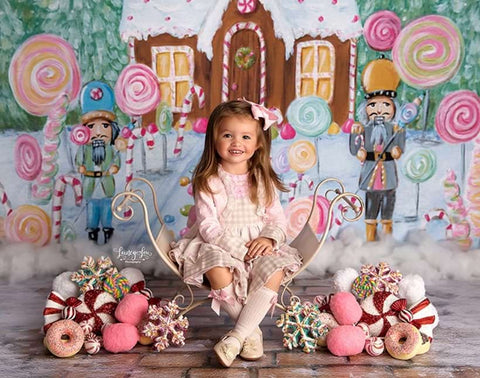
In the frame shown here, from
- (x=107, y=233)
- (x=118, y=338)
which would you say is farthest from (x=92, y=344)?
(x=107, y=233)

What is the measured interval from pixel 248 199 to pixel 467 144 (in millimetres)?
1510

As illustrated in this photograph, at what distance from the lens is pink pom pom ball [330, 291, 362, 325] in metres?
2.08

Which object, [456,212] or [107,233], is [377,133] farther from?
[107,233]

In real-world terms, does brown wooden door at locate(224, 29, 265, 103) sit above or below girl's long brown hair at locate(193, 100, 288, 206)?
above

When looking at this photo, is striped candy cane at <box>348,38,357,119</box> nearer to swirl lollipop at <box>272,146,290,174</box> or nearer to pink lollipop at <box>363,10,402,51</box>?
pink lollipop at <box>363,10,402,51</box>

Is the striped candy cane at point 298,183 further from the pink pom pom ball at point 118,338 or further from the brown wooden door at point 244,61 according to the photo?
the pink pom pom ball at point 118,338

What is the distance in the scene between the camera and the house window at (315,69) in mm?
3211

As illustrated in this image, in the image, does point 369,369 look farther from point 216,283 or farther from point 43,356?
point 43,356

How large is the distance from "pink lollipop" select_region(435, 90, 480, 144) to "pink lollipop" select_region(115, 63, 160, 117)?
56.1 inches

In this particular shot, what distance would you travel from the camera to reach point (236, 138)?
2.26 meters

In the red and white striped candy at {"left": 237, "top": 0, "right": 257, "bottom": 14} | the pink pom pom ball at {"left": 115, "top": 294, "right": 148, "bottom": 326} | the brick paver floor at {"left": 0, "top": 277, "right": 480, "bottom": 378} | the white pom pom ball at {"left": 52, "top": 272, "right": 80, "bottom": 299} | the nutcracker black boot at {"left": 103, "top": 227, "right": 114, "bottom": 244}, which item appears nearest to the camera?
the brick paver floor at {"left": 0, "top": 277, "right": 480, "bottom": 378}

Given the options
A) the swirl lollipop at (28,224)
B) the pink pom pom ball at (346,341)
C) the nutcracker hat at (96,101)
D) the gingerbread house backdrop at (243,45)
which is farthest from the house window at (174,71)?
the pink pom pom ball at (346,341)

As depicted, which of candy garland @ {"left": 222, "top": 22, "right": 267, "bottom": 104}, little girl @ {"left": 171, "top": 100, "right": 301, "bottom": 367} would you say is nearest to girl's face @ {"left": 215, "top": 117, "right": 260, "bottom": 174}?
little girl @ {"left": 171, "top": 100, "right": 301, "bottom": 367}

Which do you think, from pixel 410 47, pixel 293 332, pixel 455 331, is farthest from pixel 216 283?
pixel 410 47
